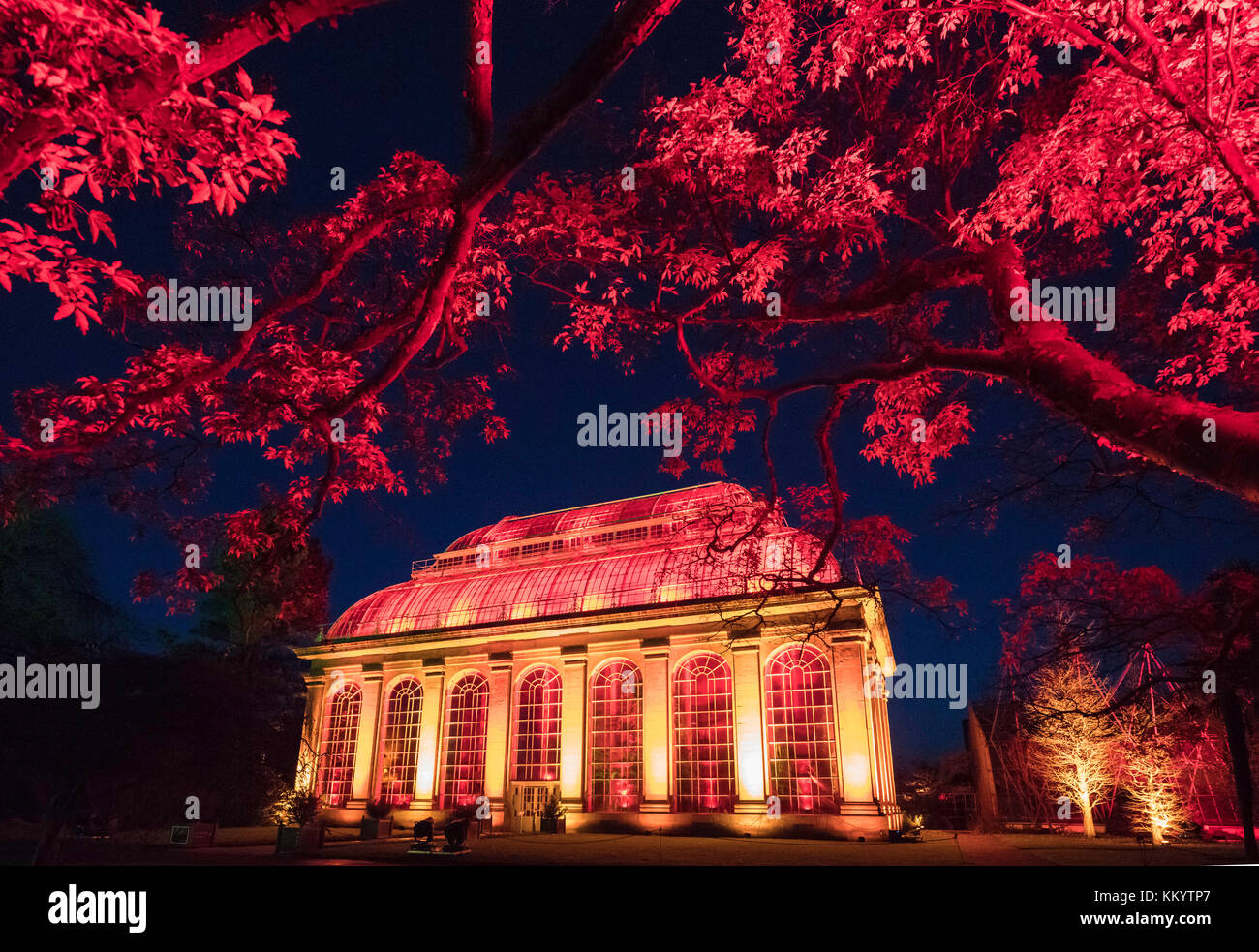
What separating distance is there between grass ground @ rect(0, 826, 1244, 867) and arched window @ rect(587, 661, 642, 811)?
2597mm

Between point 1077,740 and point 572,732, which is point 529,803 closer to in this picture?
point 572,732

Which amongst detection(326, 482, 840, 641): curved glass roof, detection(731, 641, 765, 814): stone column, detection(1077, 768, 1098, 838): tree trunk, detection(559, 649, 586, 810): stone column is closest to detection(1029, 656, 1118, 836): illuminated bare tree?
detection(1077, 768, 1098, 838): tree trunk

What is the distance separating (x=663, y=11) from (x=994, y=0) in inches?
141

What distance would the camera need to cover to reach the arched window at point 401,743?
3111cm

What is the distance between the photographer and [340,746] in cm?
3334

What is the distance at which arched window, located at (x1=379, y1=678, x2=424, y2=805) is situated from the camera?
102 ft

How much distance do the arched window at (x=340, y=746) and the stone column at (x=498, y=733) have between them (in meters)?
7.31

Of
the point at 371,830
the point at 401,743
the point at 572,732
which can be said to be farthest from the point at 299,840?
the point at 401,743

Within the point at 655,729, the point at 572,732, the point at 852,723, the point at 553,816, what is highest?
the point at 852,723

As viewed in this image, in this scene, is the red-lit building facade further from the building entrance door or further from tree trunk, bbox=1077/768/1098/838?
tree trunk, bbox=1077/768/1098/838

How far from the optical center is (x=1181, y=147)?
7.08 metres

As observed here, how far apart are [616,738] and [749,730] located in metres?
5.42

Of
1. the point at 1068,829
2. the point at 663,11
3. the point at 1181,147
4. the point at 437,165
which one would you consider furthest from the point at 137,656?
the point at 1068,829

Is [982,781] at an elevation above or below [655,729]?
below
